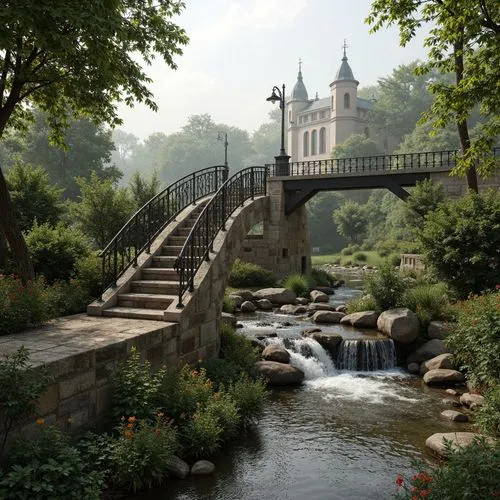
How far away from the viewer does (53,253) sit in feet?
39.1

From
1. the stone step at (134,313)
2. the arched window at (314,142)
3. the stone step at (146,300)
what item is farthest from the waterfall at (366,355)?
the arched window at (314,142)

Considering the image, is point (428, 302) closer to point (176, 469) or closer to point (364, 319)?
point (364, 319)

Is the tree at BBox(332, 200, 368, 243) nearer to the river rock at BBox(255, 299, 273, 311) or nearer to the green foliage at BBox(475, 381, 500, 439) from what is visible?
the river rock at BBox(255, 299, 273, 311)

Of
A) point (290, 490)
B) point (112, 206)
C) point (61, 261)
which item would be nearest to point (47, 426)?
point (290, 490)

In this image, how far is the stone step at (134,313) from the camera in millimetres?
8634

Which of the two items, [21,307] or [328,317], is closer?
[21,307]

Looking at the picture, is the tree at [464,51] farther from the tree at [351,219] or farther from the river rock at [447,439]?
the tree at [351,219]

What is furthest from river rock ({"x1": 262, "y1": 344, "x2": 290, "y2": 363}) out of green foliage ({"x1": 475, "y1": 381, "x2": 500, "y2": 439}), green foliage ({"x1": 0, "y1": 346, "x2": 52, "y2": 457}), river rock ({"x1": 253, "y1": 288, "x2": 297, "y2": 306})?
river rock ({"x1": 253, "y1": 288, "x2": 297, "y2": 306})

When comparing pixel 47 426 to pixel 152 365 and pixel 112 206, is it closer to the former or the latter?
pixel 152 365

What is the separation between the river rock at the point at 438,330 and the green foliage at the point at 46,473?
8970 millimetres

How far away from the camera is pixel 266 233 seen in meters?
22.6

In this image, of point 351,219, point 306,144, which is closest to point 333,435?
point 351,219

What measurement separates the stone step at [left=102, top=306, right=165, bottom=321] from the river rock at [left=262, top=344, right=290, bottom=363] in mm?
3070

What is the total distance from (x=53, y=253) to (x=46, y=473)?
7.95m
